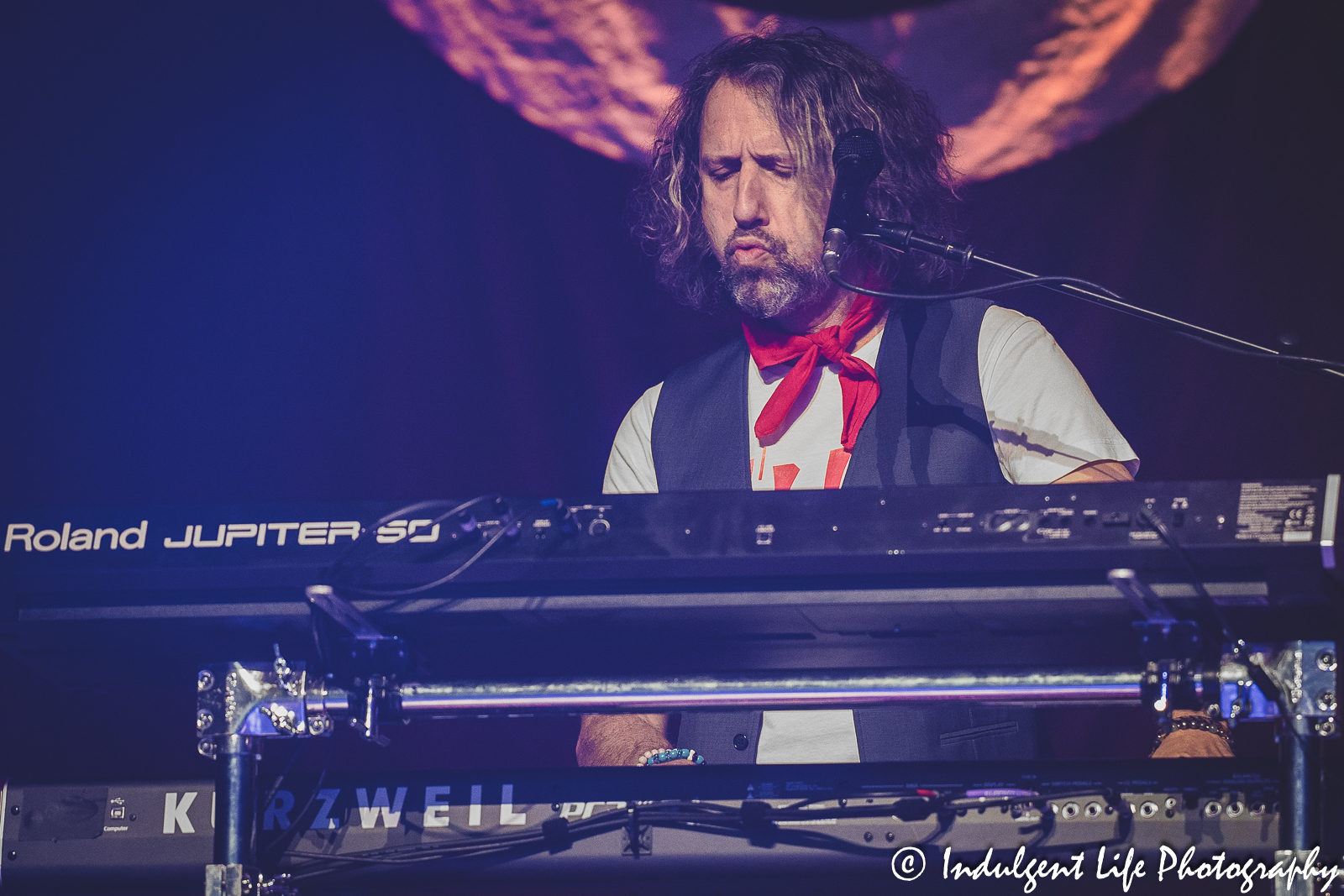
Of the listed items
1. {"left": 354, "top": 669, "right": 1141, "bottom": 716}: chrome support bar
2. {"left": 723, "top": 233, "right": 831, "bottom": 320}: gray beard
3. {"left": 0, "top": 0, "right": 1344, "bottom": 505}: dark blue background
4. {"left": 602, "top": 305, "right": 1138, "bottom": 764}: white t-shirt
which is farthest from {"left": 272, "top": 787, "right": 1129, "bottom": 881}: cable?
{"left": 723, "top": 233, "right": 831, "bottom": 320}: gray beard

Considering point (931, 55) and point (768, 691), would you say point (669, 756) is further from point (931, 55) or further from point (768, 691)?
point (931, 55)

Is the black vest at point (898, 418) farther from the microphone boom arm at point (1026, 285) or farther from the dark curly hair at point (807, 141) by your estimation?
the microphone boom arm at point (1026, 285)

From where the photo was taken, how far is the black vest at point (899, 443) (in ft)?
5.79

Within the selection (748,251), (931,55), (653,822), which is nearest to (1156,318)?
(653,822)

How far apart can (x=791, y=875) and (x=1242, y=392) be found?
1.52 metres

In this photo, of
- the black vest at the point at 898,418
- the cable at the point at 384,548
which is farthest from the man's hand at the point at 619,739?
the cable at the point at 384,548

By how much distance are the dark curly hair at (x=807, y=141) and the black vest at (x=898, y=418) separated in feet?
0.85

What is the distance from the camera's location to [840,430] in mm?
2125

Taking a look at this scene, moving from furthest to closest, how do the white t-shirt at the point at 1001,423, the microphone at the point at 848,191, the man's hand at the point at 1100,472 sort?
1. the white t-shirt at the point at 1001,423
2. the man's hand at the point at 1100,472
3. the microphone at the point at 848,191

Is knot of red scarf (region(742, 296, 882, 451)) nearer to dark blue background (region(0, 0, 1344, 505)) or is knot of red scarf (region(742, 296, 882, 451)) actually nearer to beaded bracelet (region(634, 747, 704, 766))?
dark blue background (region(0, 0, 1344, 505))

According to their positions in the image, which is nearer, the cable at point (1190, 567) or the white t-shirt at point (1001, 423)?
the cable at point (1190, 567)

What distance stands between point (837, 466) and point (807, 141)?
780mm

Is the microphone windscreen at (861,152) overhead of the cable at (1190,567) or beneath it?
overhead

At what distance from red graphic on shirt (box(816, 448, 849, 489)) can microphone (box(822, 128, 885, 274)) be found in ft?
2.17
